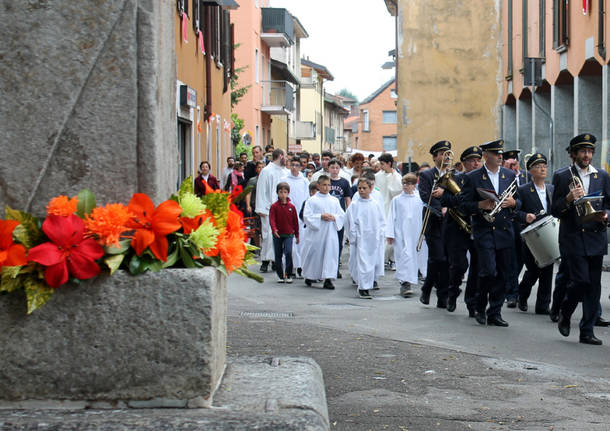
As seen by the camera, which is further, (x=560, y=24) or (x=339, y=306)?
(x=560, y=24)

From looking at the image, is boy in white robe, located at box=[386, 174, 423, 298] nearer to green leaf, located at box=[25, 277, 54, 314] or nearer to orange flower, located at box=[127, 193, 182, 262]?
orange flower, located at box=[127, 193, 182, 262]

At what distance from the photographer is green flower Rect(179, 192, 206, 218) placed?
13.3ft

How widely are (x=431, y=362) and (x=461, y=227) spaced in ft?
10.4

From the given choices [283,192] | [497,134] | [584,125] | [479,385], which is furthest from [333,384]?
[497,134]

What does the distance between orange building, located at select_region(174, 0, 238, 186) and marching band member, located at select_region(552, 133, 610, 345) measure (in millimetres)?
9048

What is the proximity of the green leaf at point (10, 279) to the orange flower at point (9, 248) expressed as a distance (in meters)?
0.03

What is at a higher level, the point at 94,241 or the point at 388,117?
the point at 388,117

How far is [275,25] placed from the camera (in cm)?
4997

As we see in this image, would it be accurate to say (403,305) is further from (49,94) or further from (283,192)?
(49,94)

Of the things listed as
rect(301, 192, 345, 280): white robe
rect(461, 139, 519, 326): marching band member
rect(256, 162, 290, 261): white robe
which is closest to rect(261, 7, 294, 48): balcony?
rect(256, 162, 290, 261): white robe

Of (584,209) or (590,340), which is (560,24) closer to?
(584,209)

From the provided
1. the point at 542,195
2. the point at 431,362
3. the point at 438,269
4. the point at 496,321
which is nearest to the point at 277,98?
the point at 438,269

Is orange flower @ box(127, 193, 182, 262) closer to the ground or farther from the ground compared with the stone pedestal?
farther from the ground

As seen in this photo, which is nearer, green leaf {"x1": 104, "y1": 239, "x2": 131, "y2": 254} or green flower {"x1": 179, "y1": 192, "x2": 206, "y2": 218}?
green leaf {"x1": 104, "y1": 239, "x2": 131, "y2": 254}
